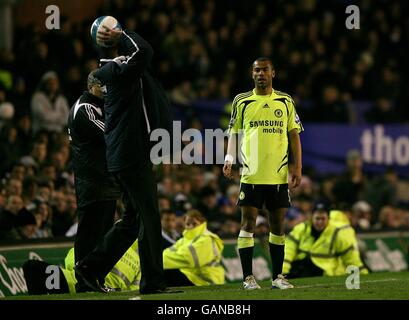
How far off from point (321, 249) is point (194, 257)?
2.16 metres

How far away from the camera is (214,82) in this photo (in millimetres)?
21578

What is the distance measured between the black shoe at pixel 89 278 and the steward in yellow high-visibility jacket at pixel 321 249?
4.31 meters

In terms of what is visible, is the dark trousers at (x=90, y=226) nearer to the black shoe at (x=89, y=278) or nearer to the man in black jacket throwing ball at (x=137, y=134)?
the black shoe at (x=89, y=278)

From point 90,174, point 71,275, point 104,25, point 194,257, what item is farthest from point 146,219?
point 194,257

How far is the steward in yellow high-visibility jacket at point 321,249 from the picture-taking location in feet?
50.7

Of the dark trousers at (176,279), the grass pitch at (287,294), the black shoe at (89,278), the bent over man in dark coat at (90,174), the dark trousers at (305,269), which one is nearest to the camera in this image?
the grass pitch at (287,294)

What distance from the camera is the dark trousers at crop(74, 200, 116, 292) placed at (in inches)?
470

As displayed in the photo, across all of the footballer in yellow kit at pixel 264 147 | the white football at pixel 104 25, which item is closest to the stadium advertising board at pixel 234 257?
the footballer in yellow kit at pixel 264 147

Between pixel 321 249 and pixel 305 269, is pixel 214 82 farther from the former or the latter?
pixel 305 269

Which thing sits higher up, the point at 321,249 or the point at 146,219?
the point at 146,219

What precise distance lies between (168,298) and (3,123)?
7024 mm

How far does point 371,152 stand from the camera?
21875 millimetres

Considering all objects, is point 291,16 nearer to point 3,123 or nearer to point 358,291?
point 3,123
